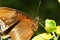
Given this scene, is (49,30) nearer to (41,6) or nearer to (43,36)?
(43,36)

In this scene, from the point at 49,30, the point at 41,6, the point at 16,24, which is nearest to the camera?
the point at 49,30

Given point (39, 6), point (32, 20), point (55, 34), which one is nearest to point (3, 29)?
point (32, 20)

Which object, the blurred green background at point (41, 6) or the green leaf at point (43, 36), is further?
the blurred green background at point (41, 6)

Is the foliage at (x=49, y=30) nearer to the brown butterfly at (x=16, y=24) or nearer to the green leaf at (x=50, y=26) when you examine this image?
the green leaf at (x=50, y=26)

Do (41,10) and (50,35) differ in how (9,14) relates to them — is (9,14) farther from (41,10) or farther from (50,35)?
(41,10)

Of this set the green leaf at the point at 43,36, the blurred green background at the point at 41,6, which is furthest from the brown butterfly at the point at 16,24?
the blurred green background at the point at 41,6

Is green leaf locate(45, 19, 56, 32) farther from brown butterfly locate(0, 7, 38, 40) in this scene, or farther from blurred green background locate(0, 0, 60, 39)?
blurred green background locate(0, 0, 60, 39)

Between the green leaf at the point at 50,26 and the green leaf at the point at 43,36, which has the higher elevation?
the green leaf at the point at 50,26

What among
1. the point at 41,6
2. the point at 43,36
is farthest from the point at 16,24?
the point at 41,6
